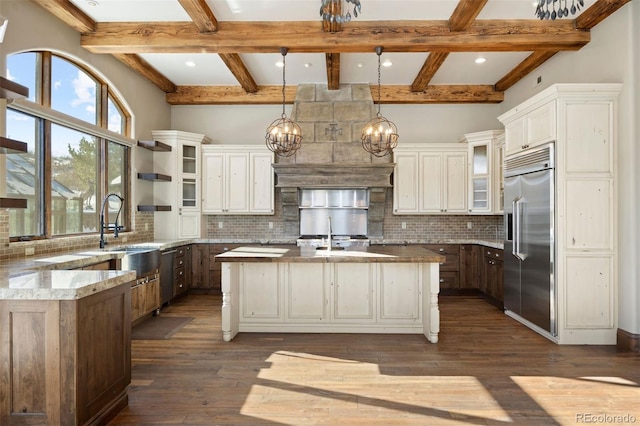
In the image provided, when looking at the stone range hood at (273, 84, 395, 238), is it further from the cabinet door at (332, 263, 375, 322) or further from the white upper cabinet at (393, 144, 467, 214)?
the cabinet door at (332, 263, 375, 322)

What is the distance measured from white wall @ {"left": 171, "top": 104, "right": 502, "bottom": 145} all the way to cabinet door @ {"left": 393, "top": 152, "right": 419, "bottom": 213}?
54cm

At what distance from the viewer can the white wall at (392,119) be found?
6.80 metres

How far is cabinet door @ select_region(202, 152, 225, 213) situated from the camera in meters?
6.50

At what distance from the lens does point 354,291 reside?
4191 mm

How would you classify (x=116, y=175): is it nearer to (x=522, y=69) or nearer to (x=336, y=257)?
(x=336, y=257)

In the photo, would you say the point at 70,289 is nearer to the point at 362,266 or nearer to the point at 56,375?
the point at 56,375

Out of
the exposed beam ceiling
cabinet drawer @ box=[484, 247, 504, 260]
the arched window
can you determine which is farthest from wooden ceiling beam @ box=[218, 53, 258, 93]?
cabinet drawer @ box=[484, 247, 504, 260]

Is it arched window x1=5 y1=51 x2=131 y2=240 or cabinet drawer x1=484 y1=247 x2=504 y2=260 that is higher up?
arched window x1=5 y1=51 x2=131 y2=240

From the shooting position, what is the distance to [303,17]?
13.8 feet

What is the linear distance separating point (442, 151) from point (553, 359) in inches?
149

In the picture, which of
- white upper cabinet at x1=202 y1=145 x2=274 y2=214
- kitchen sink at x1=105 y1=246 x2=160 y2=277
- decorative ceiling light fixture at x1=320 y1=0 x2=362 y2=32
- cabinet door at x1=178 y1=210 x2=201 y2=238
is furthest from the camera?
white upper cabinet at x1=202 y1=145 x2=274 y2=214

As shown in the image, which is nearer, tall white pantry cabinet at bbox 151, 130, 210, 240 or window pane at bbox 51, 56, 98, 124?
window pane at bbox 51, 56, 98, 124

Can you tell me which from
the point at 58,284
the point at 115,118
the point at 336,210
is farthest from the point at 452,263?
the point at 115,118

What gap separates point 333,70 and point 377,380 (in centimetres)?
427
